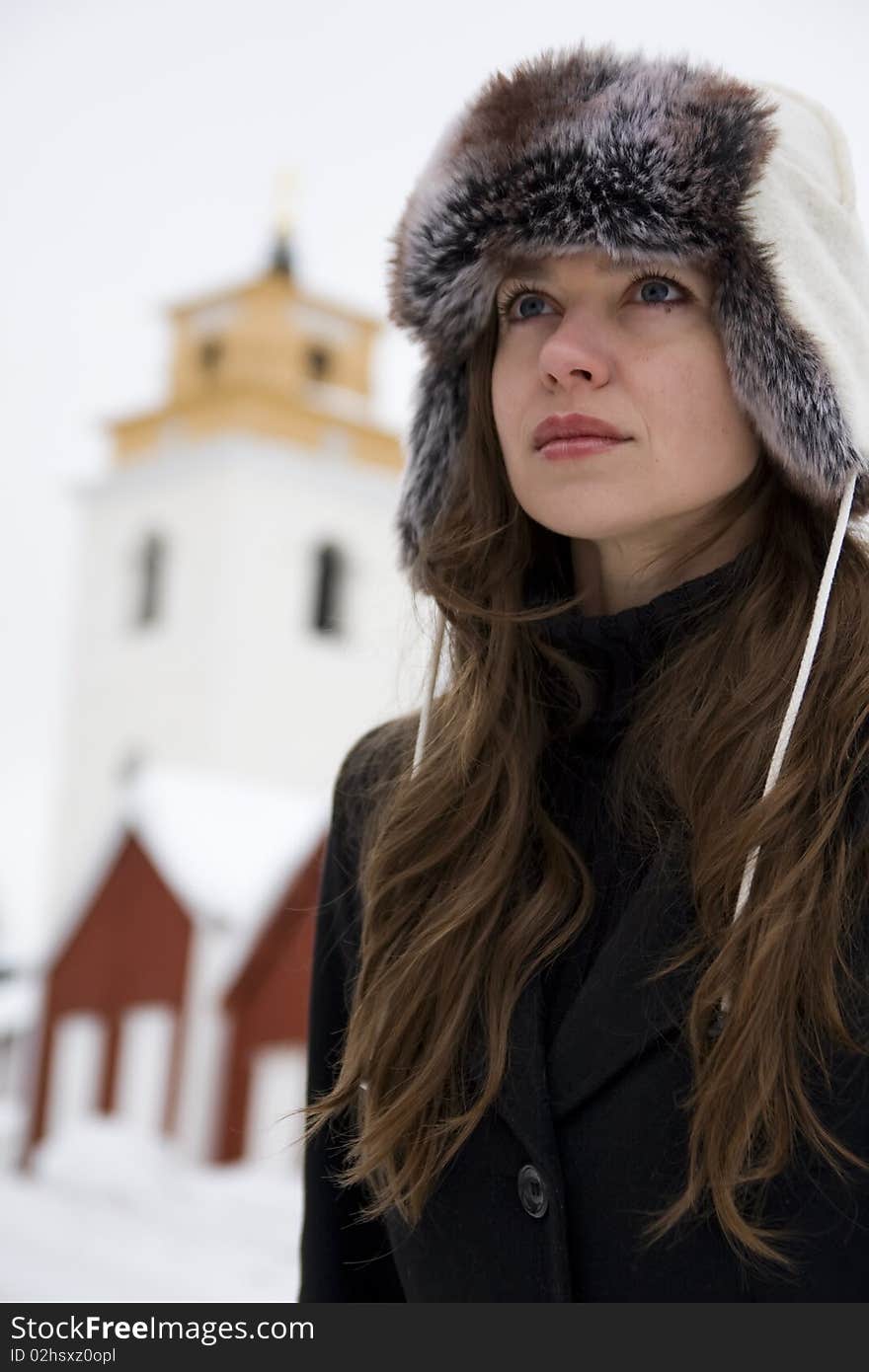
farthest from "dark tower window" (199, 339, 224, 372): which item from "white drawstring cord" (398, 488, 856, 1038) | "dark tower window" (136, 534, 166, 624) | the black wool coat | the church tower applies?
the black wool coat

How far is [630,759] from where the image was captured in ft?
3.76

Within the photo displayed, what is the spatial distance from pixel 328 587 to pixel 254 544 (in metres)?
1.18

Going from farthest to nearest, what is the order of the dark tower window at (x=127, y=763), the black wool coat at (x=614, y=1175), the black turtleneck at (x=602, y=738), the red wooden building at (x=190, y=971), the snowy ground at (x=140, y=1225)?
the dark tower window at (x=127, y=763) → the red wooden building at (x=190, y=971) → the snowy ground at (x=140, y=1225) → the black turtleneck at (x=602, y=738) → the black wool coat at (x=614, y=1175)

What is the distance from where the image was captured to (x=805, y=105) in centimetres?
122

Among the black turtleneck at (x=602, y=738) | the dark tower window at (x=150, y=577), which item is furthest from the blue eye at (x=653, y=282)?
the dark tower window at (x=150, y=577)

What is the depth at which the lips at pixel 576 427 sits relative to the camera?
1.11 m

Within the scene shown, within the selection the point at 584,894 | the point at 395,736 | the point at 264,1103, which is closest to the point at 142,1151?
the point at 264,1103

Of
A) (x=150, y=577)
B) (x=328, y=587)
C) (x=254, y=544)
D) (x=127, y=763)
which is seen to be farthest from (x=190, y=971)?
(x=150, y=577)

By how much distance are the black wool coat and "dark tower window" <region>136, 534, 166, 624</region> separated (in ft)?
59.4

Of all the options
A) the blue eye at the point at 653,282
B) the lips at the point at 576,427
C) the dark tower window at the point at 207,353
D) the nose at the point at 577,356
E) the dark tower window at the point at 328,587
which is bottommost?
the lips at the point at 576,427

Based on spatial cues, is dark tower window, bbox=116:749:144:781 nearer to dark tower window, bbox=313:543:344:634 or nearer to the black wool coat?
dark tower window, bbox=313:543:344:634

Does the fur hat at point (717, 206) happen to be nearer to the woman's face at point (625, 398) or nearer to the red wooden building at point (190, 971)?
the woman's face at point (625, 398)
